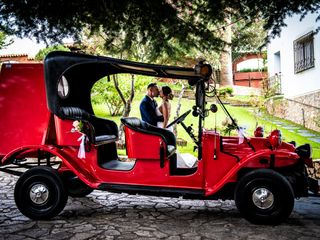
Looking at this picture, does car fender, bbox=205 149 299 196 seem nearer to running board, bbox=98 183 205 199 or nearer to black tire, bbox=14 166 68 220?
running board, bbox=98 183 205 199

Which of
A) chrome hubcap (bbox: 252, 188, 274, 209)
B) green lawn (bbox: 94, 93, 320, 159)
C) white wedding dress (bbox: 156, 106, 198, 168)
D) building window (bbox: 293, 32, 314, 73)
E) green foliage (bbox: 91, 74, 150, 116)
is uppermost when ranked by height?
building window (bbox: 293, 32, 314, 73)

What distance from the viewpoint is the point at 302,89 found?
47.7 ft

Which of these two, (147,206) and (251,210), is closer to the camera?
(251,210)

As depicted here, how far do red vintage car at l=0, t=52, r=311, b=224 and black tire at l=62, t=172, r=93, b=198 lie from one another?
2cm

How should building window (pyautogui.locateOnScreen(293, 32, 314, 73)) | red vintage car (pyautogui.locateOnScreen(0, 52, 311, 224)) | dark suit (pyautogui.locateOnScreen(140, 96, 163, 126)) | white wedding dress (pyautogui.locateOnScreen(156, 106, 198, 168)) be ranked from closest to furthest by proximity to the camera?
1. red vintage car (pyautogui.locateOnScreen(0, 52, 311, 224))
2. white wedding dress (pyautogui.locateOnScreen(156, 106, 198, 168))
3. dark suit (pyautogui.locateOnScreen(140, 96, 163, 126))
4. building window (pyautogui.locateOnScreen(293, 32, 314, 73))

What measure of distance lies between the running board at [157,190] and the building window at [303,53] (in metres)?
9.59

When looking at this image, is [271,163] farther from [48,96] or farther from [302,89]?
[302,89]

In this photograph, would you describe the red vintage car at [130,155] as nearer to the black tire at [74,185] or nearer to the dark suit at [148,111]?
the black tire at [74,185]

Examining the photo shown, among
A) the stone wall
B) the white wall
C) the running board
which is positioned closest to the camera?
the running board

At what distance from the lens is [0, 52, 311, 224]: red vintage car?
5207 mm

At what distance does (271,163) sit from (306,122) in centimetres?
988

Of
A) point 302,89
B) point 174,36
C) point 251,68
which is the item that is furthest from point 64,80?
point 251,68

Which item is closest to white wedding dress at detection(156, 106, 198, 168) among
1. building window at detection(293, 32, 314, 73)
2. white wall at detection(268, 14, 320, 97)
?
white wall at detection(268, 14, 320, 97)

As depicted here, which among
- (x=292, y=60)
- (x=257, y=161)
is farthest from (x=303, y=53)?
(x=257, y=161)
